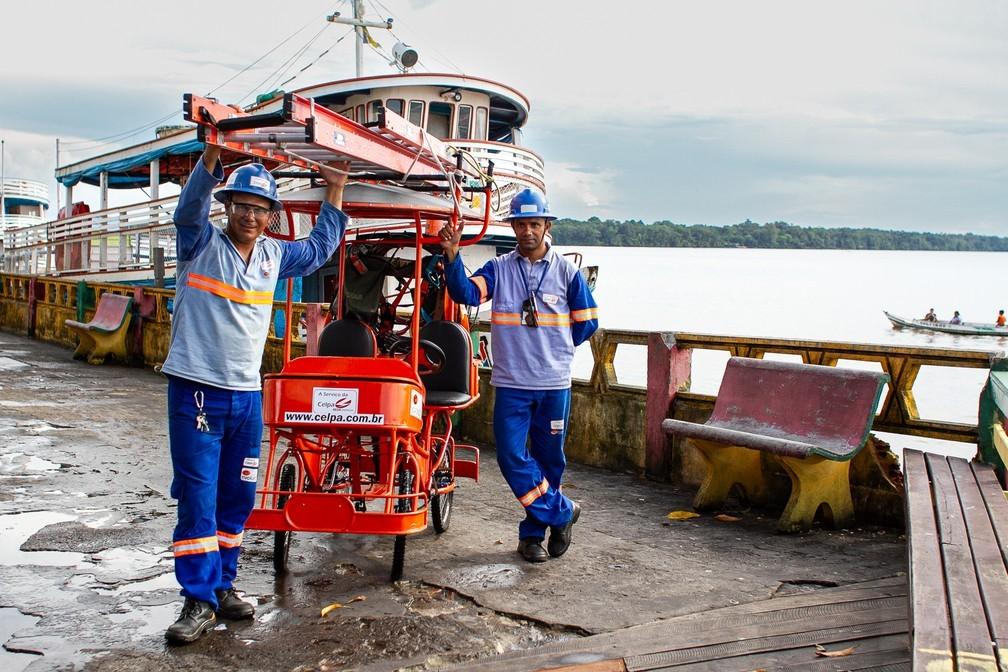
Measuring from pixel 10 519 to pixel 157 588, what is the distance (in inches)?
70.8

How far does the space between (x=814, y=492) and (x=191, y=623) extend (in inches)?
150

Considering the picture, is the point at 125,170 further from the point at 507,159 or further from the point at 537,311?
the point at 537,311

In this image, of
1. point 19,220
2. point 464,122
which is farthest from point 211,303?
point 19,220

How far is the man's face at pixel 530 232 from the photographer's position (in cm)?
554

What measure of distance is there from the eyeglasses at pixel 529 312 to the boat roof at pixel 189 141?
856cm

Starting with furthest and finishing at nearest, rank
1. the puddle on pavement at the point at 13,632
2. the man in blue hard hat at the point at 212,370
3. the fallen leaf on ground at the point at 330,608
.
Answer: the fallen leaf on ground at the point at 330,608, the man in blue hard hat at the point at 212,370, the puddle on pavement at the point at 13,632

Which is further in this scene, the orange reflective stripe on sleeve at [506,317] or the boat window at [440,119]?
the boat window at [440,119]

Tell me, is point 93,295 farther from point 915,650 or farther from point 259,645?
point 915,650

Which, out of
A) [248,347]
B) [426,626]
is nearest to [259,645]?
[426,626]

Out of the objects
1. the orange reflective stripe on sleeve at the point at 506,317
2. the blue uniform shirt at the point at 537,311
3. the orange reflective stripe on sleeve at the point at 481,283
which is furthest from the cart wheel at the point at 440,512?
the orange reflective stripe on sleeve at the point at 481,283

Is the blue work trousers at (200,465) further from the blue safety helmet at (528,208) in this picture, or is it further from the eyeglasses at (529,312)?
A: the blue safety helmet at (528,208)

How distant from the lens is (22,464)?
298 inches

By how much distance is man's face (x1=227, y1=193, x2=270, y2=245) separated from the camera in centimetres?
430

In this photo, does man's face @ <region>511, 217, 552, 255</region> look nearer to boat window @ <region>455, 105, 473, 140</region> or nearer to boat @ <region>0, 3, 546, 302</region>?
boat @ <region>0, 3, 546, 302</region>
